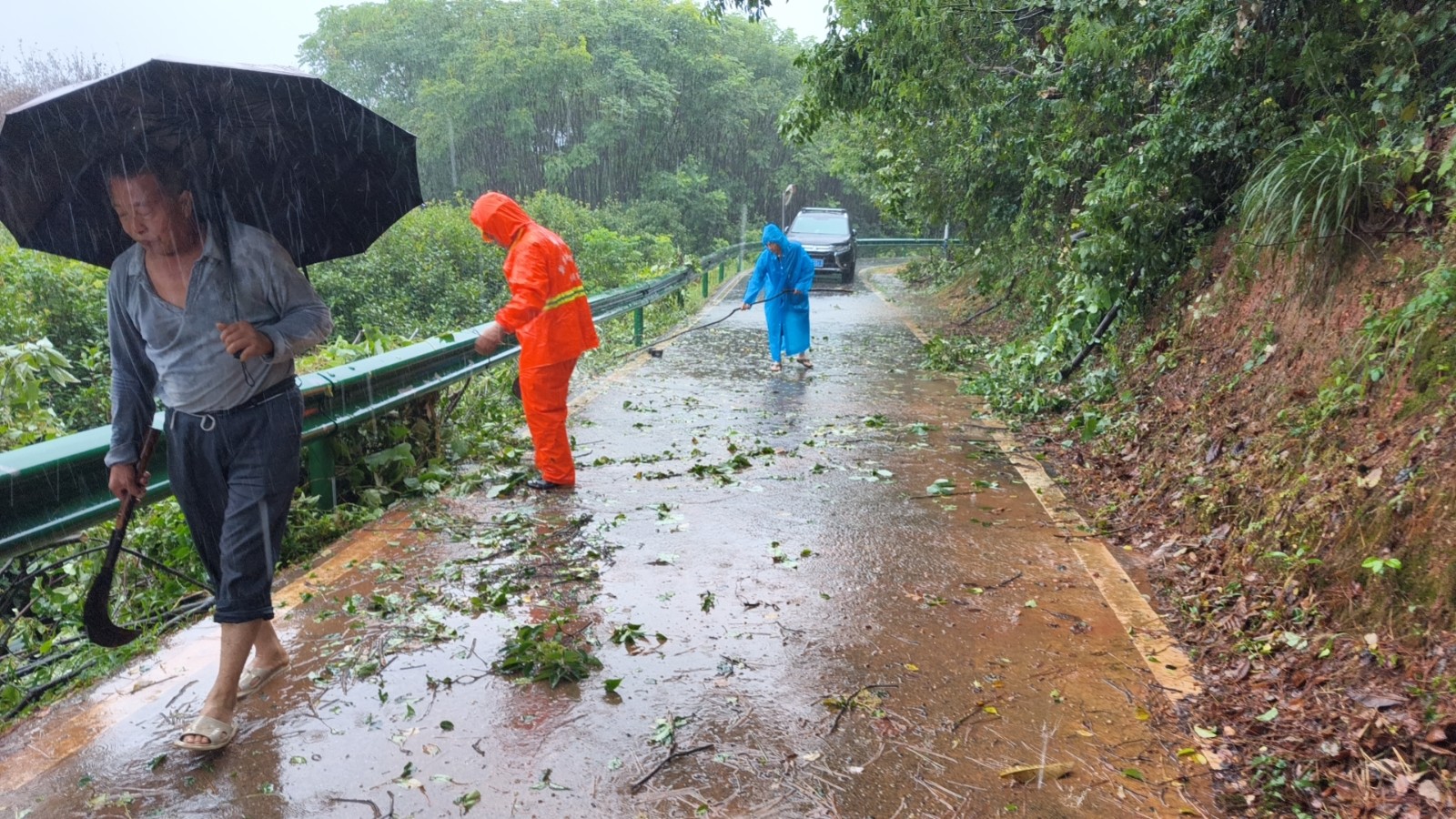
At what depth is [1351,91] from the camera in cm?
625

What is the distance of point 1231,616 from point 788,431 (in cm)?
445

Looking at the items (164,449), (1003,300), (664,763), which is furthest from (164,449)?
(1003,300)

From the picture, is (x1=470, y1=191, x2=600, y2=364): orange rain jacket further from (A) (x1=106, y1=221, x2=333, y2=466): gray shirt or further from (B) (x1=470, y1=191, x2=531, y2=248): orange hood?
(A) (x1=106, y1=221, x2=333, y2=466): gray shirt

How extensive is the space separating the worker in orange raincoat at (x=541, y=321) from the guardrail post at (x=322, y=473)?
3.61ft

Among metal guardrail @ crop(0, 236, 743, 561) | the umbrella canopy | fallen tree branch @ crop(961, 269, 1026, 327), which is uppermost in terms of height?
the umbrella canopy

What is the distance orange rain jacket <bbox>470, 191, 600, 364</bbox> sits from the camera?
20.0 feet

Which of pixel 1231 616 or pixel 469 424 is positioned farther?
pixel 469 424

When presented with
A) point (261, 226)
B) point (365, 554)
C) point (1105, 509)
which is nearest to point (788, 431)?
point (1105, 509)

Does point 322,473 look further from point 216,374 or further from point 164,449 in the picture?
point 216,374

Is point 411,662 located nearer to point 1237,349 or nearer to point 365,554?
point 365,554

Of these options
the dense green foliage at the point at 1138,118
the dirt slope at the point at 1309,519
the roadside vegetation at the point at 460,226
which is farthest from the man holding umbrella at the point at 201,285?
the dense green foliage at the point at 1138,118

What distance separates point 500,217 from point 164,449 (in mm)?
2682

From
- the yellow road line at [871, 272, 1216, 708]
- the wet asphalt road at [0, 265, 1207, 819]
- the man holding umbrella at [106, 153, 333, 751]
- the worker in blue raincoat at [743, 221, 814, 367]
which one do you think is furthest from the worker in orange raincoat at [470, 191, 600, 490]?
the worker in blue raincoat at [743, 221, 814, 367]

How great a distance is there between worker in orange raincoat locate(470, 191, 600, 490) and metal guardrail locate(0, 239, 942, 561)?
0.61 m
